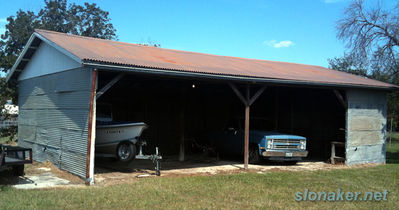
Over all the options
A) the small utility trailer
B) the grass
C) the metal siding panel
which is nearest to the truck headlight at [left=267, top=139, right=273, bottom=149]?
the grass

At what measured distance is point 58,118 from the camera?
11555 millimetres

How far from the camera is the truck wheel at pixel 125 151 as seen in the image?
11398mm

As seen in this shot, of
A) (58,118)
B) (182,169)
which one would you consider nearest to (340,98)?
(182,169)

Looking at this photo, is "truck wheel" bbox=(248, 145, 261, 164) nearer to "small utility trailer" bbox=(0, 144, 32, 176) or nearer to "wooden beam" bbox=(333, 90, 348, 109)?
"wooden beam" bbox=(333, 90, 348, 109)

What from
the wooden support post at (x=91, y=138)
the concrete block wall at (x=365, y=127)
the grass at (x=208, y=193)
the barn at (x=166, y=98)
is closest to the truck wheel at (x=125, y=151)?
the barn at (x=166, y=98)

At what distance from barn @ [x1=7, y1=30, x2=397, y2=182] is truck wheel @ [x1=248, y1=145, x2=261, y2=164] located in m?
1.47

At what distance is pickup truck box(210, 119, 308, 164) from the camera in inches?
516

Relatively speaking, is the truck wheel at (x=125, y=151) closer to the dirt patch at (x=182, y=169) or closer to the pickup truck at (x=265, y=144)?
the dirt patch at (x=182, y=169)

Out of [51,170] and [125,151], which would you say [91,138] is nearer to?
[125,151]

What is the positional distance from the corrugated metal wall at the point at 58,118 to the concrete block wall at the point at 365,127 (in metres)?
9.78

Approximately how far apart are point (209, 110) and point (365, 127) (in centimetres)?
697

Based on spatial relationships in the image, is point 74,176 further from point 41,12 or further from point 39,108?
point 41,12

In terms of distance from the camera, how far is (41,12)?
1412 inches

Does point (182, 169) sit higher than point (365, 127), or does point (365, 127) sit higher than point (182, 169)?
point (365, 127)
